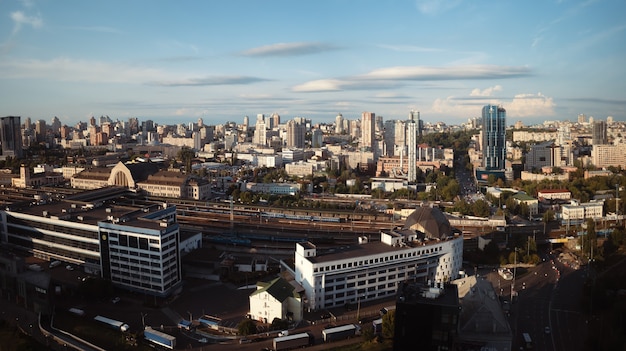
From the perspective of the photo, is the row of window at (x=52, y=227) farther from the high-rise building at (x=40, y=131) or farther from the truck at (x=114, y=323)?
the high-rise building at (x=40, y=131)

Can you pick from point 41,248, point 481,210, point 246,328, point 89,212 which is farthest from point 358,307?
point 481,210

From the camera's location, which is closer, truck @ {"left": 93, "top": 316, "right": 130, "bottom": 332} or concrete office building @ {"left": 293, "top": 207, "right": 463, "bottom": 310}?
truck @ {"left": 93, "top": 316, "right": 130, "bottom": 332}

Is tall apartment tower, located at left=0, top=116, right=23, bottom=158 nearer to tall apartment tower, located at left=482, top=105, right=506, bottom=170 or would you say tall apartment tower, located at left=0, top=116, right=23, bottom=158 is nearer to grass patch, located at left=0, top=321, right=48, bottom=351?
grass patch, located at left=0, top=321, right=48, bottom=351

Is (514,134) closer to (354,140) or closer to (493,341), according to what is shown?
(354,140)

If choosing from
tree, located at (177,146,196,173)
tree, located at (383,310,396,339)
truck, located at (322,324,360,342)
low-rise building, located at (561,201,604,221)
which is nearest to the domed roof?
tree, located at (383,310,396,339)

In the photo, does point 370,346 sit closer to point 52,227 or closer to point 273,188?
point 52,227
